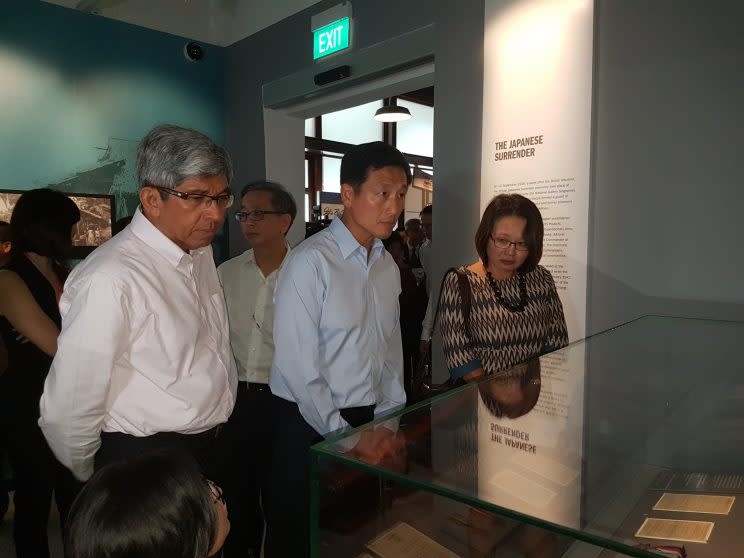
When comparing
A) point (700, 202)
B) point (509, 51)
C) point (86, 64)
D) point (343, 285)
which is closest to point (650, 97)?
point (700, 202)

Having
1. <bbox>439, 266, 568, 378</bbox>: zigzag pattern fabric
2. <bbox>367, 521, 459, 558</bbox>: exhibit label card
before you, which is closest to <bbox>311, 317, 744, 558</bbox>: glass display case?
<bbox>367, 521, 459, 558</bbox>: exhibit label card

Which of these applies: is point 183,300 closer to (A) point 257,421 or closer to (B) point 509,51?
(A) point 257,421

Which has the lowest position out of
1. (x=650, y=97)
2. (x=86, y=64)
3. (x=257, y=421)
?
(x=257, y=421)

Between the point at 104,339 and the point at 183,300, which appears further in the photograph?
the point at 183,300

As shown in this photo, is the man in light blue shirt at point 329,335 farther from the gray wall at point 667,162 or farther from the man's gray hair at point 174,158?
the gray wall at point 667,162

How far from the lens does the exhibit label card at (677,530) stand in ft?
2.20

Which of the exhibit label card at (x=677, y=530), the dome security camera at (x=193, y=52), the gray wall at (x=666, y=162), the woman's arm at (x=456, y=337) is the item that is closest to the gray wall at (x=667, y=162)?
the gray wall at (x=666, y=162)

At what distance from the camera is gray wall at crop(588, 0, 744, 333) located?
2311 mm

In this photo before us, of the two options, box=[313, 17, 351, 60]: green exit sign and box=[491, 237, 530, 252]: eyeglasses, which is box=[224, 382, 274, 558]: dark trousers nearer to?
box=[491, 237, 530, 252]: eyeglasses

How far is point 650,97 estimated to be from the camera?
251cm

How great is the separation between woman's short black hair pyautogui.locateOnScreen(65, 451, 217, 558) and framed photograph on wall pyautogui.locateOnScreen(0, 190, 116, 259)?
412cm

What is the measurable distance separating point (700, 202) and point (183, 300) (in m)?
2.21

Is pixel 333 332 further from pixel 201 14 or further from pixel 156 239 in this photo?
pixel 201 14

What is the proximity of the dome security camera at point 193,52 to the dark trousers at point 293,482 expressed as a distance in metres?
4.48
